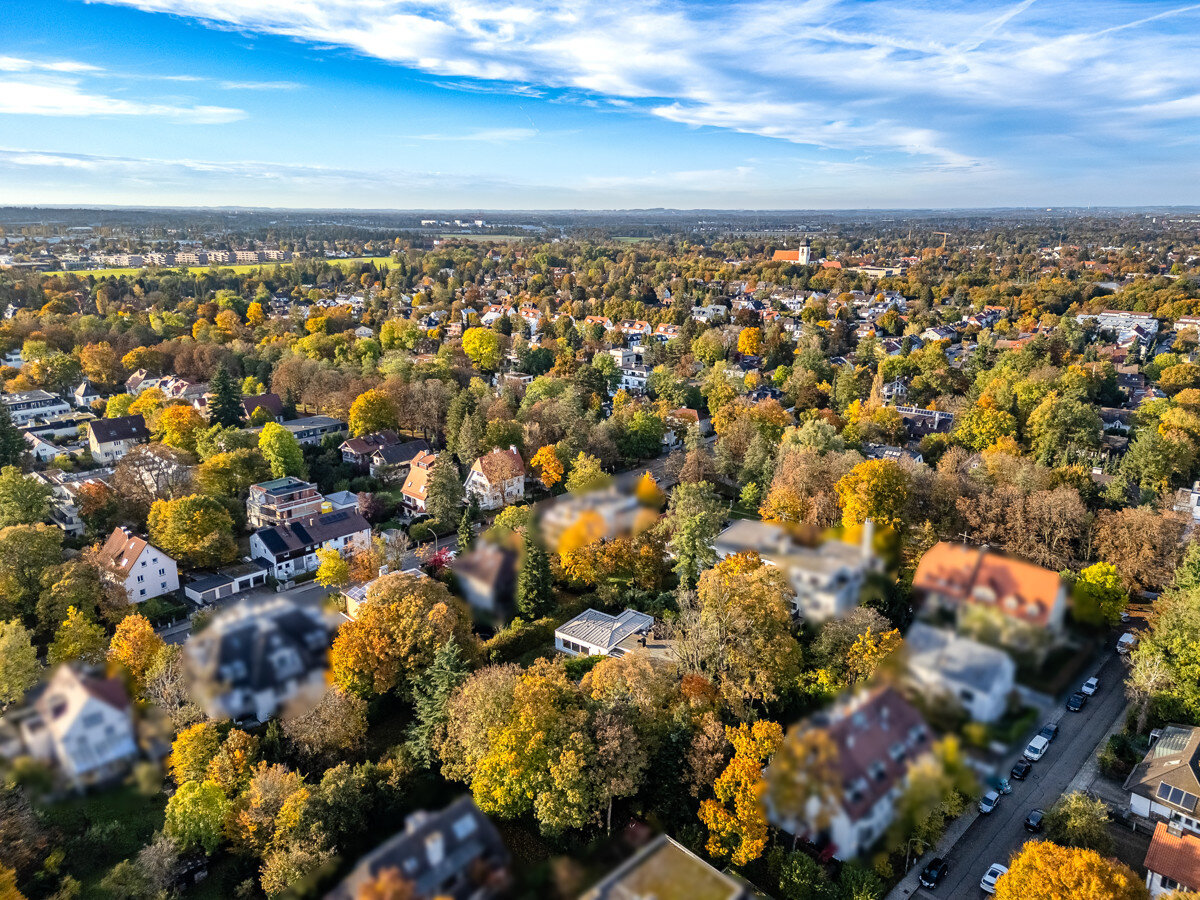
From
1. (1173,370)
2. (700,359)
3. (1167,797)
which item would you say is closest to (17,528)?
(1167,797)

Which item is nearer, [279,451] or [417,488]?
[417,488]

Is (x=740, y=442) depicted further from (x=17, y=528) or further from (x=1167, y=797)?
(x=17, y=528)

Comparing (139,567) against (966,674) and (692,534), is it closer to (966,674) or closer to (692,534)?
(692,534)

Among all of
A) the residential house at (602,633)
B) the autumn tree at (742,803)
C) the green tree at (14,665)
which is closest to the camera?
the autumn tree at (742,803)

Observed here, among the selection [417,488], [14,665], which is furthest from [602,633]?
[14,665]

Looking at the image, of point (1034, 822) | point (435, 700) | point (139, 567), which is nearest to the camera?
point (1034, 822)

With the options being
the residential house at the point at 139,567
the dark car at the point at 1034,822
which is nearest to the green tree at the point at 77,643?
the residential house at the point at 139,567

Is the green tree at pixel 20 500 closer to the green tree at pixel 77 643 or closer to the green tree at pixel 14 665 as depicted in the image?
the green tree at pixel 77 643
